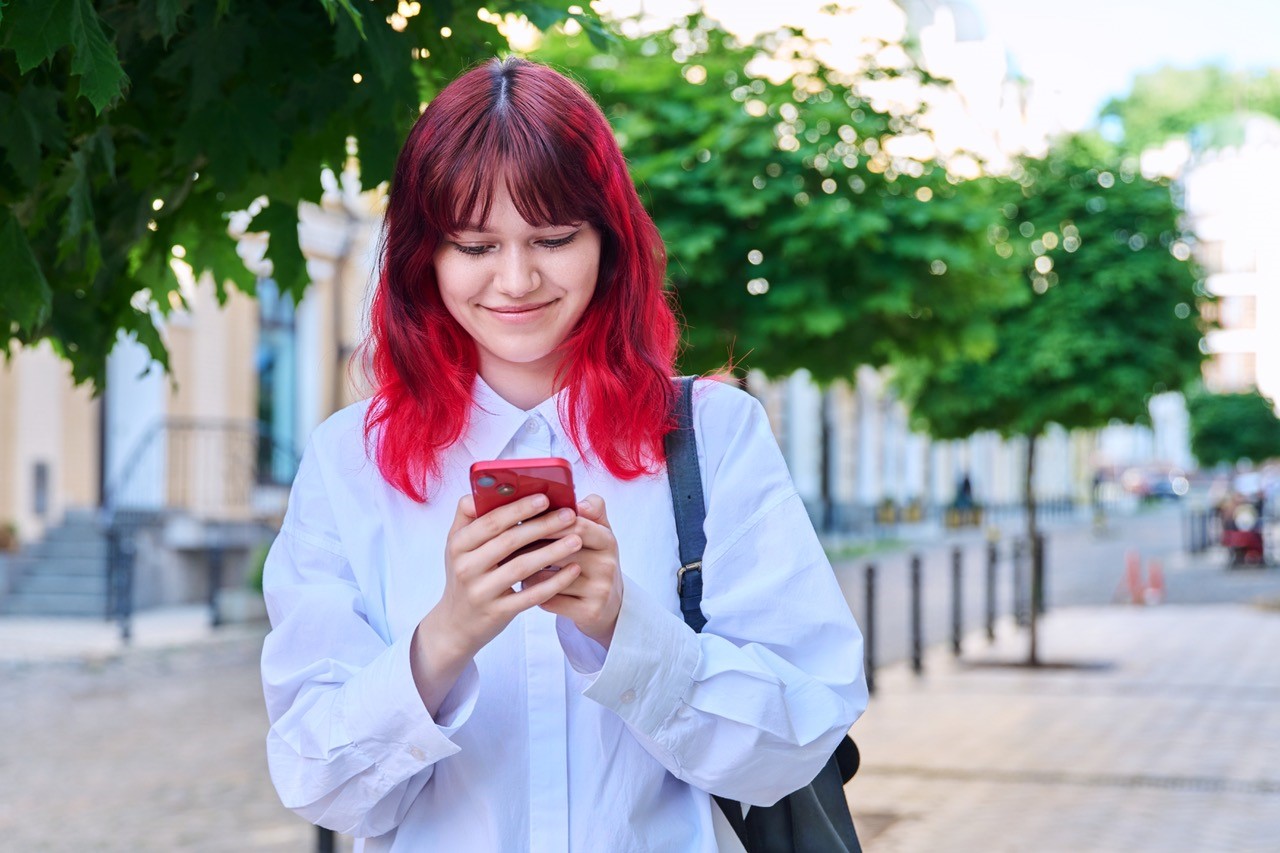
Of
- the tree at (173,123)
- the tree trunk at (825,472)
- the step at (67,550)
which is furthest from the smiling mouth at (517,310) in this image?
the tree trunk at (825,472)

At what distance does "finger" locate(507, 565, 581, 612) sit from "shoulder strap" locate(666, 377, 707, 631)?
0.30 m

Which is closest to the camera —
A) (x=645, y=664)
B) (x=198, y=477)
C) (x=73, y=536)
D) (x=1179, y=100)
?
(x=645, y=664)

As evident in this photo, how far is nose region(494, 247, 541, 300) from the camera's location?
6.04 feet

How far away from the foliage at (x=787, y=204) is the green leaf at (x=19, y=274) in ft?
16.4

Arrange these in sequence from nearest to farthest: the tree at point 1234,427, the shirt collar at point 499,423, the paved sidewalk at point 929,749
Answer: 1. the shirt collar at point 499,423
2. the paved sidewalk at point 929,749
3. the tree at point 1234,427

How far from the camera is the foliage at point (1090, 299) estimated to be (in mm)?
13297

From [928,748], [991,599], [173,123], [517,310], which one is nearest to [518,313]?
[517,310]

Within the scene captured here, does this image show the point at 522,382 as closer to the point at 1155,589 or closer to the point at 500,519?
the point at 500,519

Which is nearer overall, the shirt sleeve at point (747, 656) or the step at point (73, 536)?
the shirt sleeve at point (747, 656)

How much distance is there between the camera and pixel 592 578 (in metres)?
1.65

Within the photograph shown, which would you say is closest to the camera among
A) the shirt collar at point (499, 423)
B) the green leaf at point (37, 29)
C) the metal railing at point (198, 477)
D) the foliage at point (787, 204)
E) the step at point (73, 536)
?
the shirt collar at point (499, 423)

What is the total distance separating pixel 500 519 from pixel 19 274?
1.34 m

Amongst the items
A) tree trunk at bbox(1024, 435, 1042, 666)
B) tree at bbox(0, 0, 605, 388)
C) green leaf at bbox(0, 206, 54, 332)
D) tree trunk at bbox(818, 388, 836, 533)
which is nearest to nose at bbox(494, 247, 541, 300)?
tree at bbox(0, 0, 605, 388)

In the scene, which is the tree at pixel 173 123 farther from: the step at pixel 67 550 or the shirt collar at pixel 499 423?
the step at pixel 67 550
